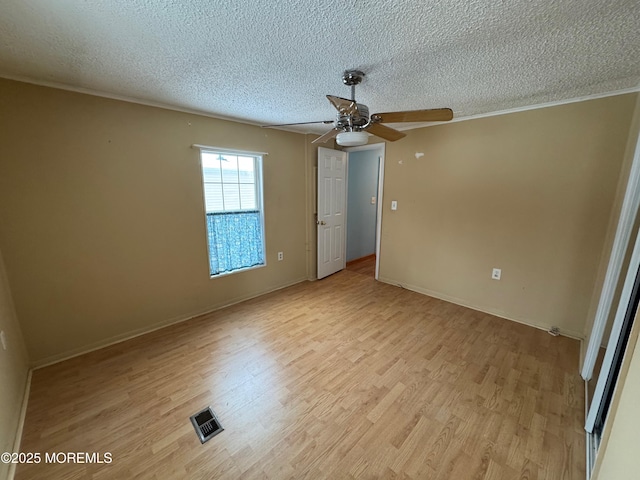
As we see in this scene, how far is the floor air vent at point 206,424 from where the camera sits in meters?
1.47

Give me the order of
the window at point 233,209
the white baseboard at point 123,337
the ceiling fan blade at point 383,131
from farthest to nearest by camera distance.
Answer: the window at point 233,209 < the white baseboard at point 123,337 < the ceiling fan blade at point 383,131

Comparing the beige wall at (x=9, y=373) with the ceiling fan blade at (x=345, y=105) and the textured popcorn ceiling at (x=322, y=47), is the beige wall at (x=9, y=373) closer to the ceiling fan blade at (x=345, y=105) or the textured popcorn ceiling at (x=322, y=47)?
the textured popcorn ceiling at (x=322, y=47)

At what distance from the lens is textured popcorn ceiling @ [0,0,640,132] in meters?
1.12

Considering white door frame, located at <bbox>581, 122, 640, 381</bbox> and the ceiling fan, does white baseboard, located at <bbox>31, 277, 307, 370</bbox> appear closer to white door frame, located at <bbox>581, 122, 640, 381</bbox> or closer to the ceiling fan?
the ceiling fan

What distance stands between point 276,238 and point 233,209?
0.71 m

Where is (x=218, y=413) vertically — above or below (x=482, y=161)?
below

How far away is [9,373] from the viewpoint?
5.02 feet

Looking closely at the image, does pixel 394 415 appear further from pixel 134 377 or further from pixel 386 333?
pixel 134 377

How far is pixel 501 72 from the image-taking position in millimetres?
1724

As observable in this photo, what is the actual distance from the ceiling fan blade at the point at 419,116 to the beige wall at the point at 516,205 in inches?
57.8

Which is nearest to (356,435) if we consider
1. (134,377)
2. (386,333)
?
(386,333)

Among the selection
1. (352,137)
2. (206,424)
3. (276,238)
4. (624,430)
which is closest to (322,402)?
(206,424)

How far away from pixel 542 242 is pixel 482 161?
3.29ft

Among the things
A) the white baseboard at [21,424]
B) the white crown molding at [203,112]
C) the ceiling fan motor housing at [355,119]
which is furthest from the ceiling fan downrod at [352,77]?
the white baseboard at [21,424]
